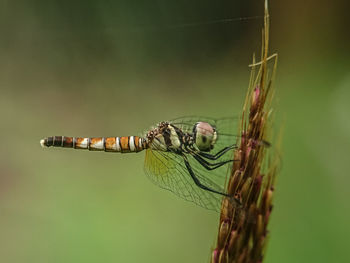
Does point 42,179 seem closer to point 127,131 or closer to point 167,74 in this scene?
point 127,131

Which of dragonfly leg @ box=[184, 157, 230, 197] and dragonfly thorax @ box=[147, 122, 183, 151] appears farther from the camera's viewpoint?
dragonfly thorax @ box=[147, 122, 183, 151]

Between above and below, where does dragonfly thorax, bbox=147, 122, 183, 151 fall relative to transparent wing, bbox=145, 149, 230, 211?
above

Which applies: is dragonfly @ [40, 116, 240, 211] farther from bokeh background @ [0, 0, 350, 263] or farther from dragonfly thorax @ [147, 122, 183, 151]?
bokeh background @ [0, 0, 350, 263]

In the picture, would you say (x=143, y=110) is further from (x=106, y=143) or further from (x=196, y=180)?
(x=196, y=180)

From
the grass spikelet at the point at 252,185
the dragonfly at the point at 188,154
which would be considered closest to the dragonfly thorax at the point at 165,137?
the dragonfly at the point at 188,154

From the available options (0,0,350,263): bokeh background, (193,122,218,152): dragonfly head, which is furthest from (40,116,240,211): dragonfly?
(0,0,350,263): bokeh background

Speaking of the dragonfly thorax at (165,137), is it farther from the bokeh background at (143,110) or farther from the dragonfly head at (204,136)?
the bokeh background at (143,110)
